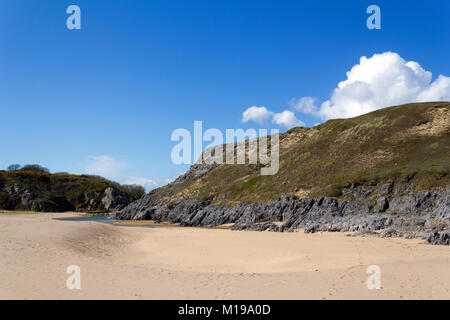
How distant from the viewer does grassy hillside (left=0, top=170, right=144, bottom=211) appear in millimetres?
101500

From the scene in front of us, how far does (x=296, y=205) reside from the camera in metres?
47.5

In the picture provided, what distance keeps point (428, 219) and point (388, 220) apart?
3609mm

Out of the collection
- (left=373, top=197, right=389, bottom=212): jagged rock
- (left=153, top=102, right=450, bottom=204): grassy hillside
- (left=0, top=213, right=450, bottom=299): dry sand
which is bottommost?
(left=0, top=213, right=450, bottom=299): dry sand

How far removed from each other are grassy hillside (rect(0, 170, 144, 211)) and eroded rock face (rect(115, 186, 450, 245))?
66.6 m

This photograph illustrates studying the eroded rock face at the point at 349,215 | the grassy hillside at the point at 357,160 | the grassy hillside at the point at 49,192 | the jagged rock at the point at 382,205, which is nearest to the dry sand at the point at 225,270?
the eroded rock face at the point at 349,215

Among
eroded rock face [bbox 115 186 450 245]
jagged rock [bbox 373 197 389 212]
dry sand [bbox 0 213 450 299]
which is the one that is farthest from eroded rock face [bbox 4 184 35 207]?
jagged rock [bbox 373 197 389 212]

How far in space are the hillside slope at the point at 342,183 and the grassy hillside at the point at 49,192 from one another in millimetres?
37241

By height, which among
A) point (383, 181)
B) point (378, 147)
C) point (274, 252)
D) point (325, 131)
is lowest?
point (274, 252)

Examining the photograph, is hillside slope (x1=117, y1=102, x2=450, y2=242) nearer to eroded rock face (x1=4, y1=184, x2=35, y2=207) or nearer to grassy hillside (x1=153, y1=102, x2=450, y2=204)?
grassy hillside (x1=153, y1=102, x2=450, y2=204)

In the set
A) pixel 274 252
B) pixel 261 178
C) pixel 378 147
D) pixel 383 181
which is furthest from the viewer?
pixel 261 178

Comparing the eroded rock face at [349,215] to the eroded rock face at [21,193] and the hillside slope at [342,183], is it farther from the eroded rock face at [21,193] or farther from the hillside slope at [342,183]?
the eroded rock face at [21,193]

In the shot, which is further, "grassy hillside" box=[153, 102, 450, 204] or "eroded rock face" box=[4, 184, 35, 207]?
"eroded rock face" box=[4, 184, 35, 207]

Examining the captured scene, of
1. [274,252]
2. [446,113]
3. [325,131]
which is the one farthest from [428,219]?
[325,131]
